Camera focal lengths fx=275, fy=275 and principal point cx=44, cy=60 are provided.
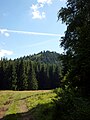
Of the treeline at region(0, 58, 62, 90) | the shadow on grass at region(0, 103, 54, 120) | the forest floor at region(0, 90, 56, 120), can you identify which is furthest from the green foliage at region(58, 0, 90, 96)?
the treeline at region(0, 58, 62, 90)

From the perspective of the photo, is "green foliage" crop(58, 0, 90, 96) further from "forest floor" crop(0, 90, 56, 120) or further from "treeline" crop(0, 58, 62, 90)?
"treeline" crop(0, 58, 62, 90)

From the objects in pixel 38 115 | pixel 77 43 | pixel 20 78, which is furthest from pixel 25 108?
pixel 20 78

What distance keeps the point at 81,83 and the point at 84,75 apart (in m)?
1.19

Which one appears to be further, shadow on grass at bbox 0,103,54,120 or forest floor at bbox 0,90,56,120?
forest floor at bbox 0,90,56,120

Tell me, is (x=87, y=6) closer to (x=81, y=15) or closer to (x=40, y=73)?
(x=81, y=15)

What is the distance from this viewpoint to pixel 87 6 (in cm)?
2125

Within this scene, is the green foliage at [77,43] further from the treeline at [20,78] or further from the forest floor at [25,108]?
the treeline at [20,78]

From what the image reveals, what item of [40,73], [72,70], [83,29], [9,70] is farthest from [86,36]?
[40,73]

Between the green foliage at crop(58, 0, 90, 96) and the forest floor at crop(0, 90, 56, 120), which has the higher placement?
the green foliage at crop(58, 0, 90, 96)

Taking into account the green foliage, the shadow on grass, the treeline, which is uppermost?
the treeline

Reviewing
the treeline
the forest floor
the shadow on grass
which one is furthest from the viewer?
the treeline

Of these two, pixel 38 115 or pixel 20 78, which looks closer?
pixel 38 115

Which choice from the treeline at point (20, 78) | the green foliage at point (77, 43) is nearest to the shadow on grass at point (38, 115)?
the green foliage at point (77, 43)

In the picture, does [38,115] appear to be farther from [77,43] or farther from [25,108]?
[25,108]
